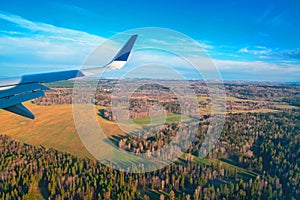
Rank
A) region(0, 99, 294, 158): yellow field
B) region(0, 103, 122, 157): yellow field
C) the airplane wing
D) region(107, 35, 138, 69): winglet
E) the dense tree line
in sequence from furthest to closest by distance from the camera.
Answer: region(0, 103, 122, 157): yellow field, region(0, 99, 294, 158): yellow field, the dense tree line, region(107, 35, 138, 69): winglet, the airplane wing

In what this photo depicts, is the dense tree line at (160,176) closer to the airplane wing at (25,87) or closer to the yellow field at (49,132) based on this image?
the yellow field at (49,132)

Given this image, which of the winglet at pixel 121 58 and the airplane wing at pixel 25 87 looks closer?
the airplane wing at pixel 25 87

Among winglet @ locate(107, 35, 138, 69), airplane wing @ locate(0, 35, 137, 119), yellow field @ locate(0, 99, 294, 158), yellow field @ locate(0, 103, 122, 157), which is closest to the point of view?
airplane wing @ locate(0, 35, 137, 119)

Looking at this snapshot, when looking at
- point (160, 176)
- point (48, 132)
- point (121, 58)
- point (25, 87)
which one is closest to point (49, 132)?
point (48, 132)

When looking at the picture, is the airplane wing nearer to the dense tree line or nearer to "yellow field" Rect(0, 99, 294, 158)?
the dense tree line

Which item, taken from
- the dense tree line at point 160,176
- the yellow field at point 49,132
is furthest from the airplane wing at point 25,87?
the yellow field at point 49,132

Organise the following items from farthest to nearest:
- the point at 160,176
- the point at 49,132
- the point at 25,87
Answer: the point at 49,132 → the point at 160,176 → the point at 25,87

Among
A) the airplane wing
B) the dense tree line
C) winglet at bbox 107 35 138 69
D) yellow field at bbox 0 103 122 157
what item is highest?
winglet at bbox 107 35 138 69

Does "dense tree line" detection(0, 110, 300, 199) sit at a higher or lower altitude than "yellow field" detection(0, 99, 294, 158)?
lower

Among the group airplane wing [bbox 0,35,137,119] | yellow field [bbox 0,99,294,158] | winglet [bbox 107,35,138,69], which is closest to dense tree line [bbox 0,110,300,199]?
yellow field [bbox 0,99,294,158]

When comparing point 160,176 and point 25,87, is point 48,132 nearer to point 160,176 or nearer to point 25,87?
point 160,176

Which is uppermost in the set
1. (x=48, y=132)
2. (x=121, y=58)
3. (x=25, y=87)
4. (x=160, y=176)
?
(x=121, y=58)
